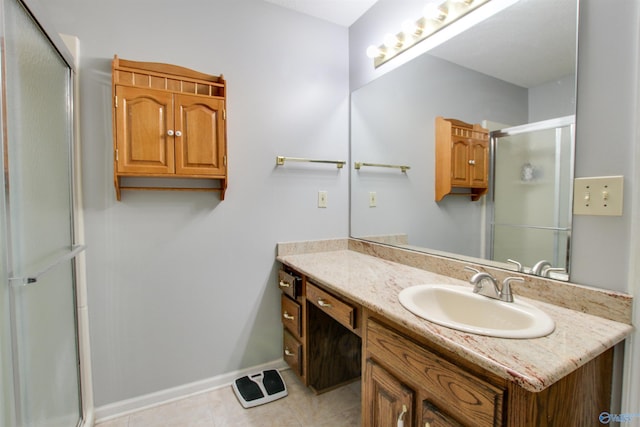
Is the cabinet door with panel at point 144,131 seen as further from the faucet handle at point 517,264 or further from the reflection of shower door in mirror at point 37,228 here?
the faucet handle at point 517,264

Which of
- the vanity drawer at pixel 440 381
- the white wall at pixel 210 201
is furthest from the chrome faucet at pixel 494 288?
the white wall at pixel 210 201

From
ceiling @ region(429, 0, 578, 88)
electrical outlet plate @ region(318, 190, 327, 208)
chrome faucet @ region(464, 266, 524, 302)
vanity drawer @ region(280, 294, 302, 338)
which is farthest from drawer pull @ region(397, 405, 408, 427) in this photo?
electrical outlet plate @ region(318, 190, 327, 208)

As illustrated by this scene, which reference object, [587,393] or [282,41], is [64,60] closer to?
[282,41]

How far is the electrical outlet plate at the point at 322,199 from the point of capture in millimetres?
2035

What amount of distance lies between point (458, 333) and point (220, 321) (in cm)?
140

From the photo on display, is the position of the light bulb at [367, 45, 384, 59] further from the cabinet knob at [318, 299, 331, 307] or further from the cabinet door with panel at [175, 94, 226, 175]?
the cabinet knob at [318, 299, 331, 307]

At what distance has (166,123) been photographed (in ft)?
4.84

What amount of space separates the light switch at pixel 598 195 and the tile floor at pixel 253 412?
4.50 ft

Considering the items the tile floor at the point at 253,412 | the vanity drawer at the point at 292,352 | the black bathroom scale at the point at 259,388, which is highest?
the vanity drawer at the point at 292,352

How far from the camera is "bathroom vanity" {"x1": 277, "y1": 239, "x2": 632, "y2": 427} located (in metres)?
0.67

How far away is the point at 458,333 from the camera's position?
0.81 meters

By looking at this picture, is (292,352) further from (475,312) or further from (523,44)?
(523,44)

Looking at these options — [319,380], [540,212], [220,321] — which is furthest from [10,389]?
[540,212]

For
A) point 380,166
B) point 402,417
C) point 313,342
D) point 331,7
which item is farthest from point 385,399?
point 331,7
